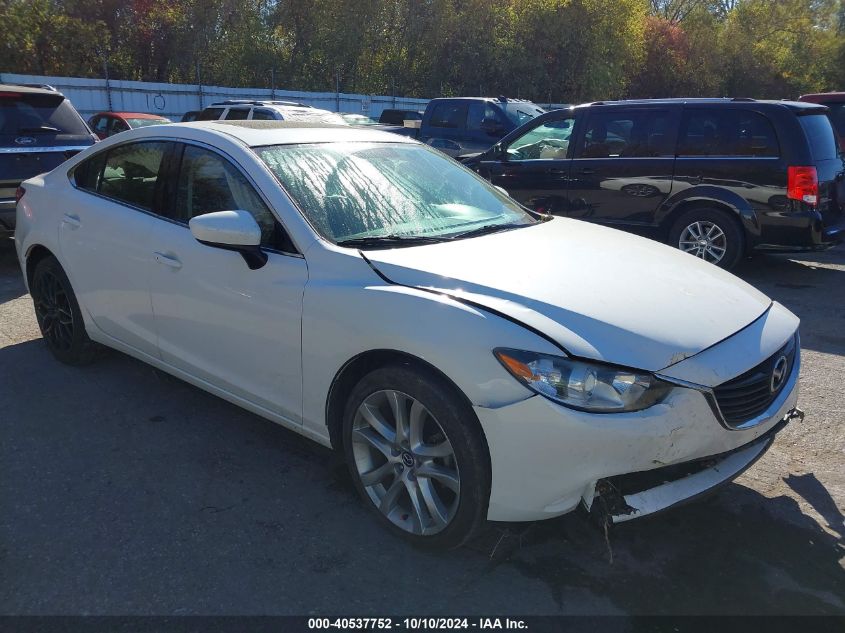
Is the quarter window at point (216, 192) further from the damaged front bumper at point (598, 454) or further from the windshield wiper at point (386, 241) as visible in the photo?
the damaged front bumper at point (598, 454)

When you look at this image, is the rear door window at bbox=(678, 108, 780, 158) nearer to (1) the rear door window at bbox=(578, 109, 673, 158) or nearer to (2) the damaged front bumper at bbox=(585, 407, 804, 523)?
(1) the rear door window at bbox=(578, 109, 673, 158)

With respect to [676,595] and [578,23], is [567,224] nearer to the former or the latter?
[676,595]

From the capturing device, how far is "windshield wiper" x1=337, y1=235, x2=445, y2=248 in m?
3.08

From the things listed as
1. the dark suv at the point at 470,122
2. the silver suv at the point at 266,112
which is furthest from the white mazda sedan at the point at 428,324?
the dark suv at the point at 470,122

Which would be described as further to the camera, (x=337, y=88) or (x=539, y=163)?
(x=337, y=88)

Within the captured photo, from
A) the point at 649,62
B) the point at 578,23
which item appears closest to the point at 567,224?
the point at 578,23

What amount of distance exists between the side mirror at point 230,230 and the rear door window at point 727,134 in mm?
5636

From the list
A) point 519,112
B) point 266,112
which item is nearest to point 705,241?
point 519,112

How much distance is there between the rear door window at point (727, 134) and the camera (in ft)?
22.5

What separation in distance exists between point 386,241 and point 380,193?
420mm

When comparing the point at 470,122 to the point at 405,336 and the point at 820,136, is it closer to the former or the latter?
the point at 820,136

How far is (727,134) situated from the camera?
709 centimetres

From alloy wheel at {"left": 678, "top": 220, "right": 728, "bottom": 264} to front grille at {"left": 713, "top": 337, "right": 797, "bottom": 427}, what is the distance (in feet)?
15.2

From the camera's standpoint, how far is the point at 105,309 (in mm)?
4113
